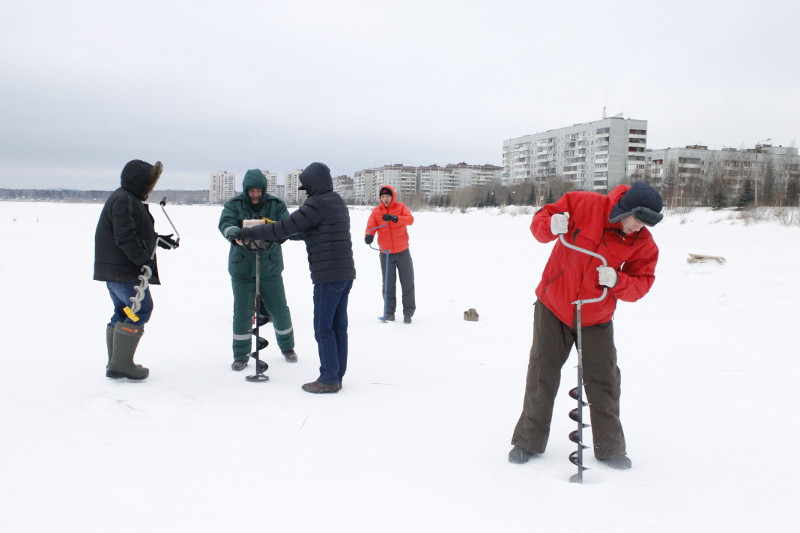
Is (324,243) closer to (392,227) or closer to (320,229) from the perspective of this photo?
(320,229)

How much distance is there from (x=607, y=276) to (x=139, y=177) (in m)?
3.66

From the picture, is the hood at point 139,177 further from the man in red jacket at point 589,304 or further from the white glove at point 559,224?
the white glove at point 559,224

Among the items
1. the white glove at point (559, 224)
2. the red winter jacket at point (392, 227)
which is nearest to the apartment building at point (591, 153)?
the red winter jacket at point (392, 227)

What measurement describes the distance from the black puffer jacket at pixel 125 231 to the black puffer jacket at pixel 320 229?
0.94 meters

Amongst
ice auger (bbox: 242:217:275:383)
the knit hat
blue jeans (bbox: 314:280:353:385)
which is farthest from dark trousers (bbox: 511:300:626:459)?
ice auger (bbox: 242:217:275:383)

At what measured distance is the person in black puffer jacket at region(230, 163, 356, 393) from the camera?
4.61 m

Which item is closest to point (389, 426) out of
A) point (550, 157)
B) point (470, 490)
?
point (470, 490)

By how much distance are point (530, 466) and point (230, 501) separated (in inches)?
69.6

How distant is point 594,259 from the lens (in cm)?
340

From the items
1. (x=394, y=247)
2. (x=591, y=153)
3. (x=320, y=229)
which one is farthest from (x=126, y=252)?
(x=591, y=153)

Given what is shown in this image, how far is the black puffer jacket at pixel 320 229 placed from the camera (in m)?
4.59

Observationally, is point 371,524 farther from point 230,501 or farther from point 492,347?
point 492,347

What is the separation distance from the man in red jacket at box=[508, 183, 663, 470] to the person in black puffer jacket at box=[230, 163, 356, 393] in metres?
1.72

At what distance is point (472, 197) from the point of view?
83750 millimetres
